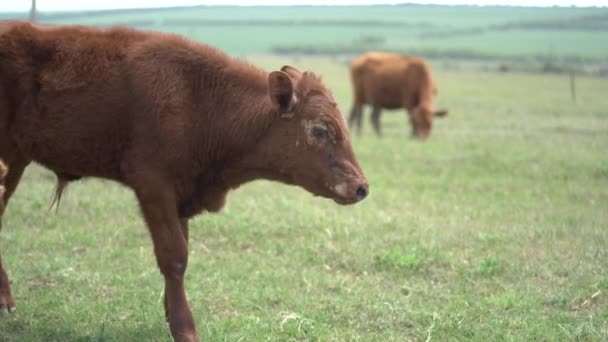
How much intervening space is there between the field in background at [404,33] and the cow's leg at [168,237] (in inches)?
917

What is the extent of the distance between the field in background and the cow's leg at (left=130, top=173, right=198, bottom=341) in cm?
2328

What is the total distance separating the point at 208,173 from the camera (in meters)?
6.26

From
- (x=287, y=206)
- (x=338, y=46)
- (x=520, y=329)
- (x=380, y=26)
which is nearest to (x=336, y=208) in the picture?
(x=287, y=206)

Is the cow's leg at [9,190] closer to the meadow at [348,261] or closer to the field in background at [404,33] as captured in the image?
the meadow at [348,261]

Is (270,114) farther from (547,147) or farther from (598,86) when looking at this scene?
(598,86)

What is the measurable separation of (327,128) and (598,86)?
98.4 ft

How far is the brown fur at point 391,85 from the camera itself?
22.9m

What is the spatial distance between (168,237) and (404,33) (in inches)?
3086

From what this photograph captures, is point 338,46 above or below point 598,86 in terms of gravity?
below

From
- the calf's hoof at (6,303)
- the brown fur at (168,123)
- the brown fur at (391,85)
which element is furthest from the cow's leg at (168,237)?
the brown fur at (391,85)

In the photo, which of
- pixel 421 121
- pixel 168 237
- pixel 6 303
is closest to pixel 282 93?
pixel 168 237

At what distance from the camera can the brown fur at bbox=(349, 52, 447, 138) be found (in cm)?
2287

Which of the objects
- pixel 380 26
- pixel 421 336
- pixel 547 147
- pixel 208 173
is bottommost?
pixel 380 26

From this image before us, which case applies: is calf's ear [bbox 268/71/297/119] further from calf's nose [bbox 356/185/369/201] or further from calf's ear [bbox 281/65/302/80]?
calf's nose [bbox 356/185/369/201]
